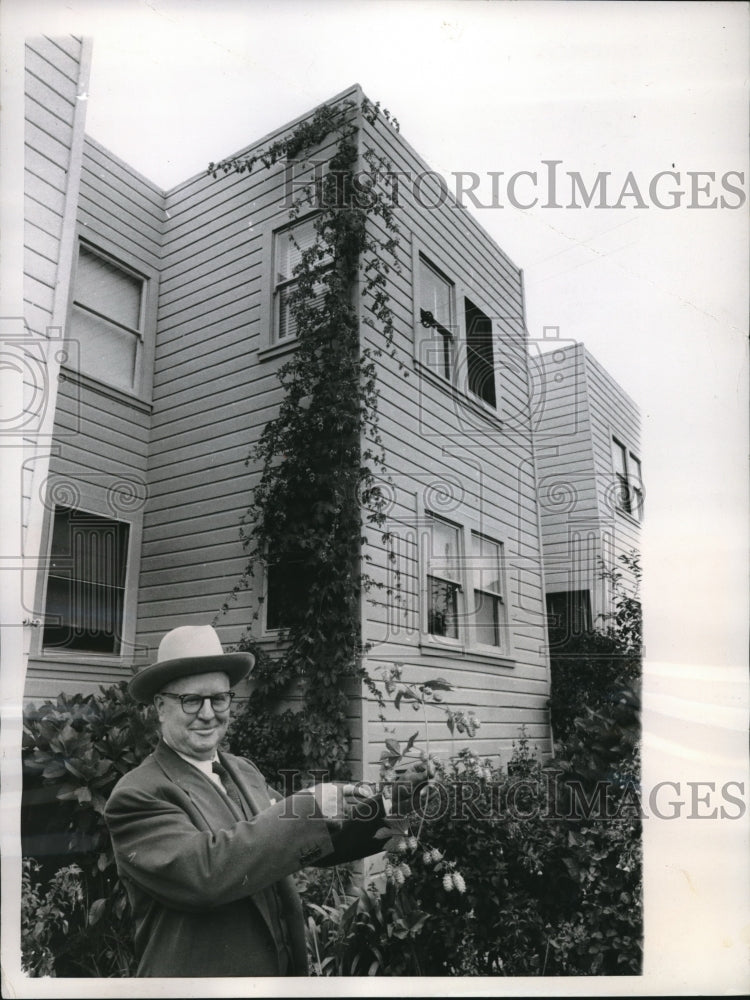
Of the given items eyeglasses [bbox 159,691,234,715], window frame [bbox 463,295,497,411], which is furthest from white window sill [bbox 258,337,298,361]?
eyeglasses [bbox 159,691,234,715]

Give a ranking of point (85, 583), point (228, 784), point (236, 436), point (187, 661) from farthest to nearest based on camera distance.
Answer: point (236, 436) → point (85, 583) → point (187, 661) → point (228, 784)

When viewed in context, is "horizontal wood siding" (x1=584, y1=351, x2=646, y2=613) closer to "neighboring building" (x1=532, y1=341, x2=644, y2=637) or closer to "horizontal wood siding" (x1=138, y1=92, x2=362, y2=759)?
"neighboring building" (x1=532, y1=341, x2=644, y2=637)

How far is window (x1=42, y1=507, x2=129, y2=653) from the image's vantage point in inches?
94.9

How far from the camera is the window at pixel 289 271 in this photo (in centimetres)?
278

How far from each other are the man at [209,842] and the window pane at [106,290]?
1.42 meters

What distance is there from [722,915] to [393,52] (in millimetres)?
3182

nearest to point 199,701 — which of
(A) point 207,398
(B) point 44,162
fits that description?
(A) point 207,398

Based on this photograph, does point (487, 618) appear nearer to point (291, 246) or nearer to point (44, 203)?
point (291, 246)

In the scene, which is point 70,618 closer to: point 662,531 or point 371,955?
point 371,955

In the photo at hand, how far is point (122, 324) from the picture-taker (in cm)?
274

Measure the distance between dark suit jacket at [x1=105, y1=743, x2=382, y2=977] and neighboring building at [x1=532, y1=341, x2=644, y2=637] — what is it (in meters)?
1.15

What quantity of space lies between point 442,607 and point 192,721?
0.99 metres

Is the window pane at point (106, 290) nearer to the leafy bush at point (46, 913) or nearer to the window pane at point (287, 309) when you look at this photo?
the window pane at point (287, 309)

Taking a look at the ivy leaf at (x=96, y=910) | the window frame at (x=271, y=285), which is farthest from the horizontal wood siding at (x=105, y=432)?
the ivy leaf at (x=96, y=910)
